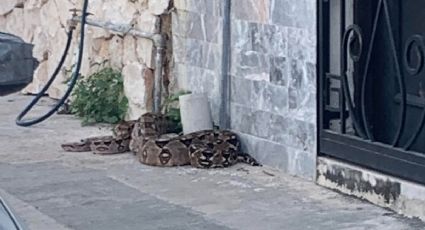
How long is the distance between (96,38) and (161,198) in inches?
165

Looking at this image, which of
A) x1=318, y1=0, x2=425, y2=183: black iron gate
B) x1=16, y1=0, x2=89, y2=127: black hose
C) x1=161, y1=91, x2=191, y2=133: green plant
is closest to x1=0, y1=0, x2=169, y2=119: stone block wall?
x1=16, y1=0, x2=89, y2=127: black hose

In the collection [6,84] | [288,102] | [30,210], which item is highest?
[6,84]

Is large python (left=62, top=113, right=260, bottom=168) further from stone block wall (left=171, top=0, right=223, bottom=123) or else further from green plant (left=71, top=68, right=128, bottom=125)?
green plant (left=71, top=68, right=128, bottom=125)

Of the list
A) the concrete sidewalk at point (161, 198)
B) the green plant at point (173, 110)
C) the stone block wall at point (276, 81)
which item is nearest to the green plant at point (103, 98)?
the green plant at point (173, 110)

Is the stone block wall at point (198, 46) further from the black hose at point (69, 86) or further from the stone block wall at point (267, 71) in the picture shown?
the black hose at point (69, 86)

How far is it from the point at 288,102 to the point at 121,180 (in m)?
1.49

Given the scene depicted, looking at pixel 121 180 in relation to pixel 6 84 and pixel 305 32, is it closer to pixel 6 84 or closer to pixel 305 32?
pixel 305 32

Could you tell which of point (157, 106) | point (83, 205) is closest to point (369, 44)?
point (83, 205)

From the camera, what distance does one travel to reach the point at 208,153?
1045cm

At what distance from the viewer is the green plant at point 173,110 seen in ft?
37.6

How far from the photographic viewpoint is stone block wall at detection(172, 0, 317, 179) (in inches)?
384

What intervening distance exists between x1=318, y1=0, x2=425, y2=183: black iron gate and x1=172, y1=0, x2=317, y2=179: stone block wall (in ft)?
0.48

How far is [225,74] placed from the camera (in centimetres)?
1093

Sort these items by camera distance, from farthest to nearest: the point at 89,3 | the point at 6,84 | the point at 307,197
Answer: the point at 89,3 → the point at 307,197 → the point at 6,84
